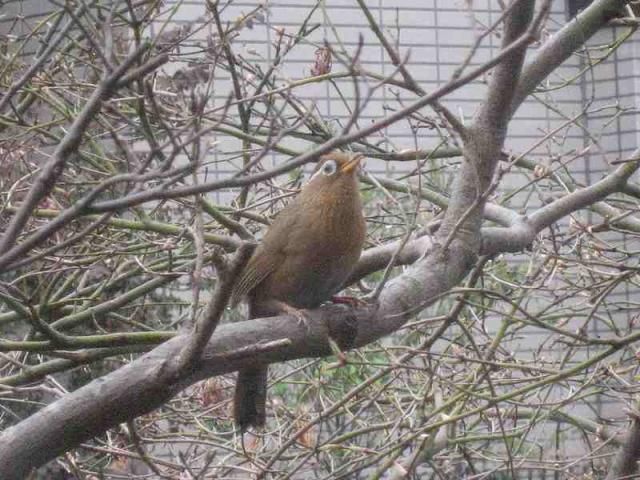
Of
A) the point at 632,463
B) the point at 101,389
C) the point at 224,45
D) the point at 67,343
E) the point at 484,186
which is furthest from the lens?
the point at 632,463

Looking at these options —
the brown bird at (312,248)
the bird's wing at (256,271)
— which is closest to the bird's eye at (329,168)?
the brown bird at (312,248)

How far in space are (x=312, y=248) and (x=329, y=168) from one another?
0.33 m

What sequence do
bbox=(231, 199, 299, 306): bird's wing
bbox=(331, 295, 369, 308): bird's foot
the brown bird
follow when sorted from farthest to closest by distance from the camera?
bbox=(231, 199, 299, 306): bird's wing, the brown bird, bbox=(331, 295, 369, 308): bird's foot

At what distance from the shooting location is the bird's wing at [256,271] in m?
3.70

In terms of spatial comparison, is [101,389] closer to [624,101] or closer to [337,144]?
[337,144]

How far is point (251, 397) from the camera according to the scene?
3316 millimetres

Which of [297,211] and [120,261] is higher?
[120,261]

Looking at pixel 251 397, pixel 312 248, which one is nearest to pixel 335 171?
pixel 312 248

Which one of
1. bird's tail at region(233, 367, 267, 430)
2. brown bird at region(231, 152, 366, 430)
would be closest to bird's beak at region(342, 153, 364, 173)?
brown bird at region(231, 152, 366, 430)

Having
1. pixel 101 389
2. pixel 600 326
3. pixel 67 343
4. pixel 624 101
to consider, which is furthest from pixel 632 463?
pixel 624 101

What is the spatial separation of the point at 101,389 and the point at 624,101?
774 centimetres

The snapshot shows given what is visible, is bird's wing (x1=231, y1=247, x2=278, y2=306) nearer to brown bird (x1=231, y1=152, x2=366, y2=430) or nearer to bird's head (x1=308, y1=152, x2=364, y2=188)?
brown bird (x1=231, y1=152, x2=366, y2=430)

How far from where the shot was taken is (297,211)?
12.2 ft

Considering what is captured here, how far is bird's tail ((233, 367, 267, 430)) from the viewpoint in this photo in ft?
10.8
